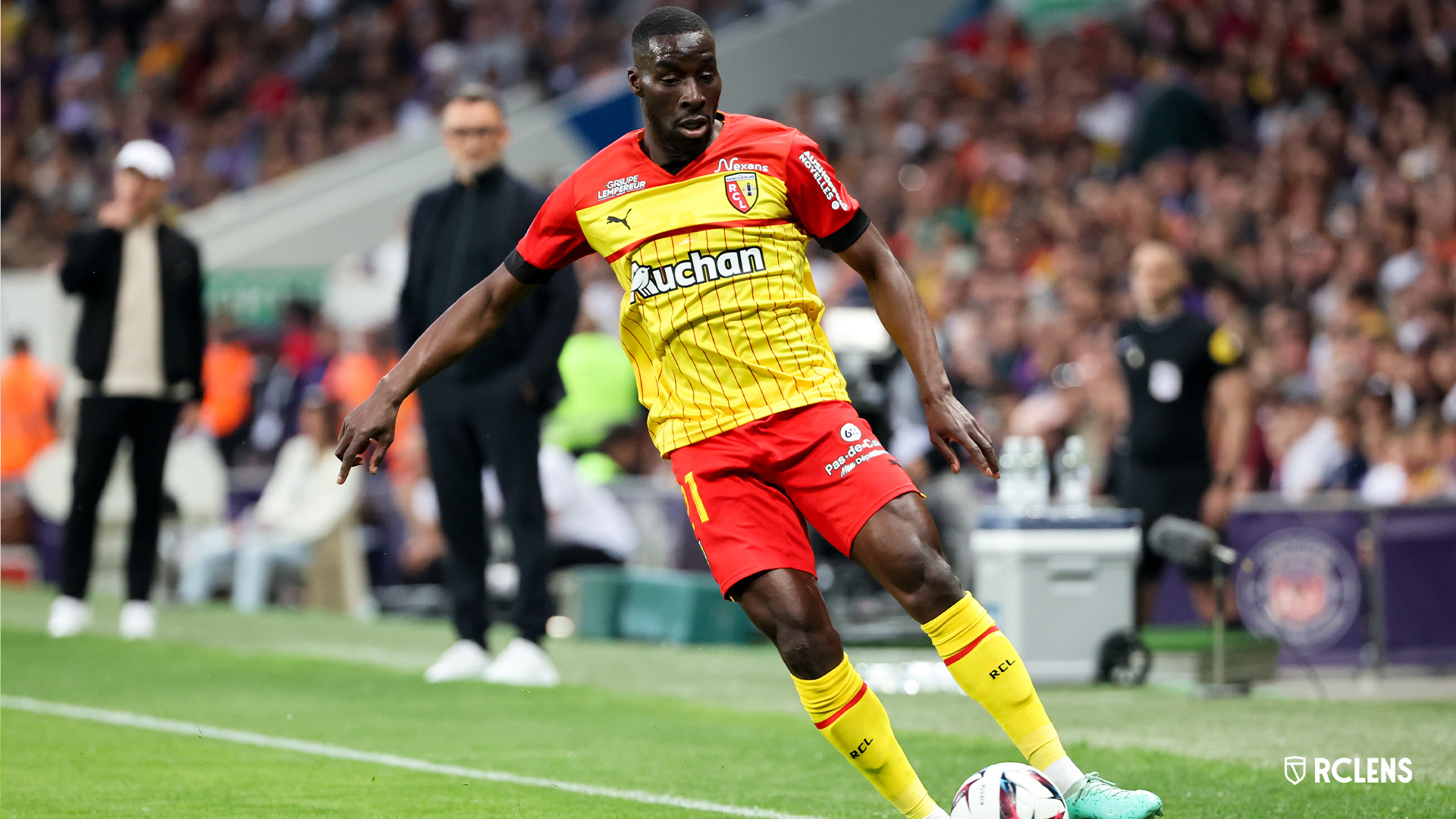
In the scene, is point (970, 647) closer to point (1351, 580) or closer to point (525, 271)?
point (525, 271)

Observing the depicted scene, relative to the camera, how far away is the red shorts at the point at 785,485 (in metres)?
4.89

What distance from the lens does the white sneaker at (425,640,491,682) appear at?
29.4 ft

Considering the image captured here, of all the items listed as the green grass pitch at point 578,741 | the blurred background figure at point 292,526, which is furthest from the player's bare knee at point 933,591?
the blurred background figure at point 292,526

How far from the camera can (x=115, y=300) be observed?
10.8 metres

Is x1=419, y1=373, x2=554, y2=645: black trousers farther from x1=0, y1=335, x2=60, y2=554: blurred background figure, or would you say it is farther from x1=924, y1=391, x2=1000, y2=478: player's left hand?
x1=0, y1=335, x2=60, y2=554: blurred background figure

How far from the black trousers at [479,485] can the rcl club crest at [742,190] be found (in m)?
4.13

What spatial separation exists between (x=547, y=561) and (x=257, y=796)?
3.42m

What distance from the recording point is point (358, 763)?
6.44 meters

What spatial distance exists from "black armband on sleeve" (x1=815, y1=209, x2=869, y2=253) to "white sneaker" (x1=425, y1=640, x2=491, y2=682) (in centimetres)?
452

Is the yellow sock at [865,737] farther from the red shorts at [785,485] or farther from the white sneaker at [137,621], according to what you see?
the white sneaker at [137,621]

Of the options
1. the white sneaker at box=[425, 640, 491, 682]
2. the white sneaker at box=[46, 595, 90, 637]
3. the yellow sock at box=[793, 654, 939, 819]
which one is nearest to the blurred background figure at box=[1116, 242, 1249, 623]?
the white sneaker at box=[425, 640, 491, 682]

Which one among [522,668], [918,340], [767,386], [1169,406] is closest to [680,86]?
[767,386]

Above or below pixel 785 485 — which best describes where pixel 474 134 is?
above

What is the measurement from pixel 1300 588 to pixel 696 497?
6.46 m
